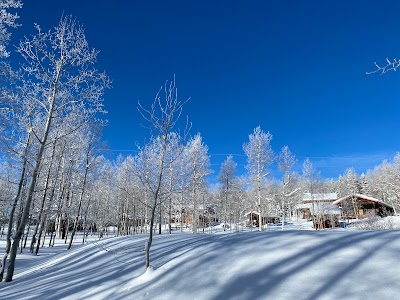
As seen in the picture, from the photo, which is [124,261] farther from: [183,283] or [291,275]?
[291,275]

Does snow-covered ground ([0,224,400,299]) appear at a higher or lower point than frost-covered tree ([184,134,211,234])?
lower

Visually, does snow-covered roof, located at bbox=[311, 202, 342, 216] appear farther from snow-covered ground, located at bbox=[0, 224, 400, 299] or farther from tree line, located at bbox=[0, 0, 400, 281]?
snow-covered ground, located at bbox=[0, 224, 400, 299]

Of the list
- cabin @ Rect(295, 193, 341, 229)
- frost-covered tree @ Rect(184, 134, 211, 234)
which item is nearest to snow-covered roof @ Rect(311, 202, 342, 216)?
cabin @ Rect(295, 193, 341, 229)

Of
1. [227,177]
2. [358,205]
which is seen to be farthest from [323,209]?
[358,205]

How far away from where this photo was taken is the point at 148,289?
492 cm

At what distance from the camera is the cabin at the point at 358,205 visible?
51062 mm

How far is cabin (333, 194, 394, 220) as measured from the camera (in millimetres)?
51062

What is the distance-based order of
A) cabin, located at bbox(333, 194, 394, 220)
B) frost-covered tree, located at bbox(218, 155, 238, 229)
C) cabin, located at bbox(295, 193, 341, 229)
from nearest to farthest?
frost-covered tree, located at bbox(218, 155, 238, 229) < cabin, located at bbox(295, 193, 341, 229) < cabin, located at bbox(333, 194, 394, 220)

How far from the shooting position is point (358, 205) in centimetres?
5412

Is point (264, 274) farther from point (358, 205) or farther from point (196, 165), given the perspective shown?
point (358, 205)

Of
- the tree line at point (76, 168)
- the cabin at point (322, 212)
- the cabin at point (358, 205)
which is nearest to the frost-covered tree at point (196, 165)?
the tree line at point (76, 168)

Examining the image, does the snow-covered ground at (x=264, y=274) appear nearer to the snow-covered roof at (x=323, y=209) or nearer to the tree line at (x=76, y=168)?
the tree line at (x=76, y=168)

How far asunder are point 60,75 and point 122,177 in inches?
1130

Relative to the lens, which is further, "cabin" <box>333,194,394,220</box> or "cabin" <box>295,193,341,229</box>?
"cabin" <box>333,194,394,220</box>
